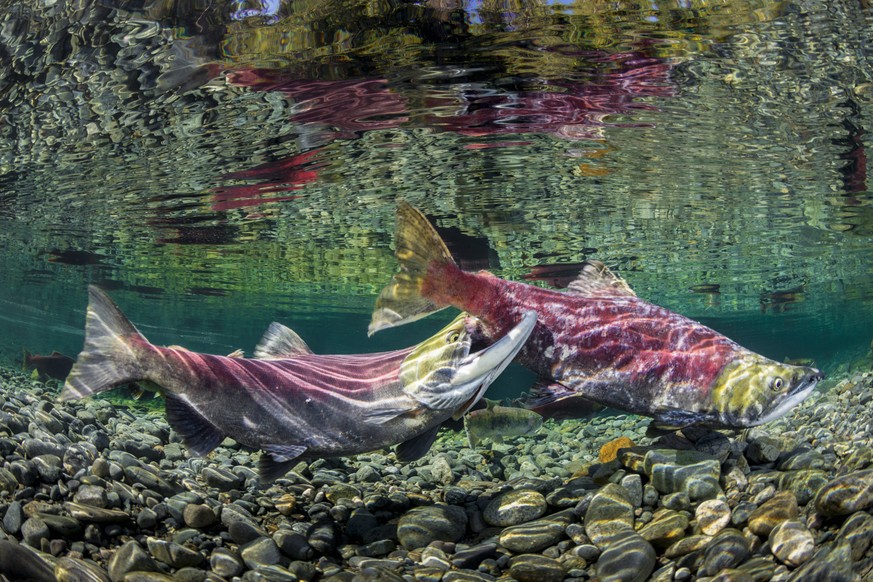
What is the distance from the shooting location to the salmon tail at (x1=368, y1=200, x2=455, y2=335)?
389 centimetres

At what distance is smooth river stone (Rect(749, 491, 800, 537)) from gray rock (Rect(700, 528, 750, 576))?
0.56 ft

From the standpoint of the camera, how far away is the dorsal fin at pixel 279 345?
446 centimetres

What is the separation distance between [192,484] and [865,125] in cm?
1129

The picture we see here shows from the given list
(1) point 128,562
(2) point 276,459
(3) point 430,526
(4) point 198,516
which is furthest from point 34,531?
(3) point 430,526

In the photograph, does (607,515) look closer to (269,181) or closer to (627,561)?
(627,561)

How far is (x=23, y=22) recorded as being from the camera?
19.0 feet

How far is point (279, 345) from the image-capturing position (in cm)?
455

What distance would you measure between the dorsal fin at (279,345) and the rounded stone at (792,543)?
142 inches

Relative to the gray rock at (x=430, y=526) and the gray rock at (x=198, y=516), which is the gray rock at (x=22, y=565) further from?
the gray rock at (x=430, y=526)

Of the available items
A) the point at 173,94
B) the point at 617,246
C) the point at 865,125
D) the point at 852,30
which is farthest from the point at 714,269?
the point at 173,94

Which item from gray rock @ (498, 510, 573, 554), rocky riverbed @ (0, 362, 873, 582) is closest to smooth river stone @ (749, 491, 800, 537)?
rocky riverbed @ (0, 362, 873, 582)

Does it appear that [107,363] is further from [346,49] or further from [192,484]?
[346,49]

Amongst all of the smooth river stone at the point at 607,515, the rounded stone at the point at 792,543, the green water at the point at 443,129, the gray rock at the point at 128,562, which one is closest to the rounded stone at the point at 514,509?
the smooth river stone at the point at 607,515

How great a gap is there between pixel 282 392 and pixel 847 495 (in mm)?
3823
